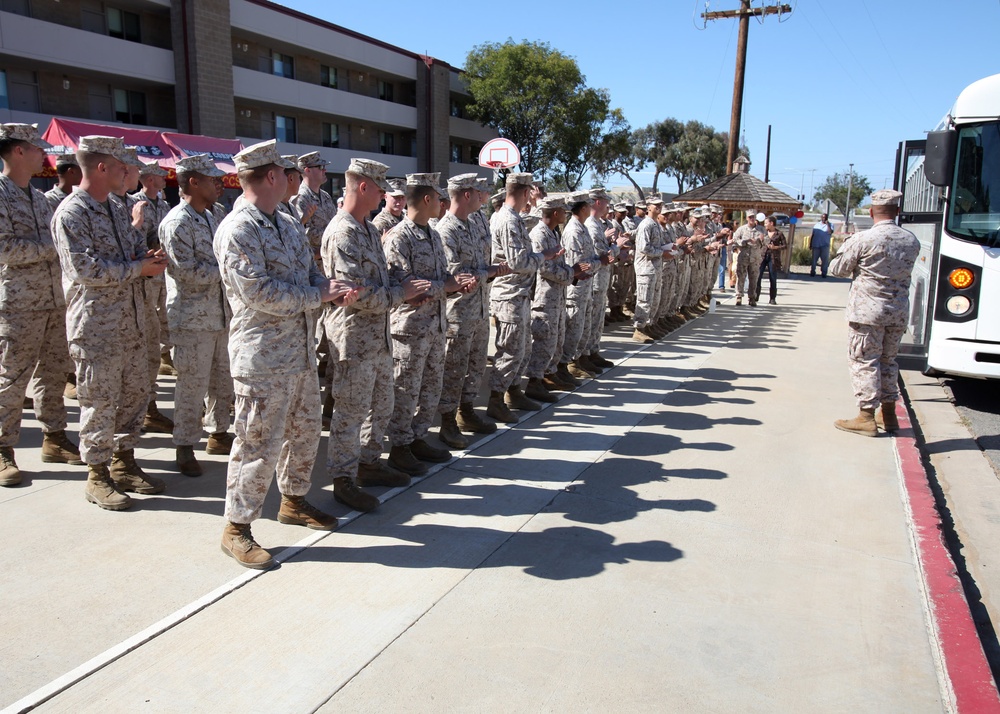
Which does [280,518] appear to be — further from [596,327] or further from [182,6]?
[182,6]

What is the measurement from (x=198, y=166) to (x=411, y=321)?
1.74 metres

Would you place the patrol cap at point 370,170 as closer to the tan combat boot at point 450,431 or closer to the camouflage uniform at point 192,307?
the camouflage uniform at point 192,307

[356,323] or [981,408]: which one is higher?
[356,323]

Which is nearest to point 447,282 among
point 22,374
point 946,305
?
point 22,374

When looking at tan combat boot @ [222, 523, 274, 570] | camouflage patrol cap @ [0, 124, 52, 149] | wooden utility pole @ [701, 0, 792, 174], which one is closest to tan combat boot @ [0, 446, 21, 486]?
tan combat boot @ [222, 523, 274, 570]

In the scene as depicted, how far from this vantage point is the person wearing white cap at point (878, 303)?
6.26 meters

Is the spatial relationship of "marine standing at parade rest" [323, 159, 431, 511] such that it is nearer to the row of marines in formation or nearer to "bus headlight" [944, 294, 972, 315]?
the row of marines in formation

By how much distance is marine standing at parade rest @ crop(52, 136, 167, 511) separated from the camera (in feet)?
14.4

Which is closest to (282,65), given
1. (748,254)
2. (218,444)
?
(748,254)

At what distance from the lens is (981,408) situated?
796cm

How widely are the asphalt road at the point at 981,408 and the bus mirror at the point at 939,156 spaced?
2.44 m

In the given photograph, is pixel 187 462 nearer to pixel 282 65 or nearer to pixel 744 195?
pixel 744 195

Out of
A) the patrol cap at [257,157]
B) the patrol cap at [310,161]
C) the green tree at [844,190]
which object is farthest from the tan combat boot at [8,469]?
the green tree at [844,190]

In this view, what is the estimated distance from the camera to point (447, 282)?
205 inches
